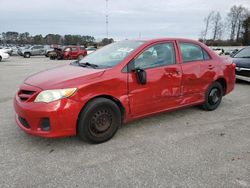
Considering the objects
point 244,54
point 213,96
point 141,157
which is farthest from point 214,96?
point 244,54

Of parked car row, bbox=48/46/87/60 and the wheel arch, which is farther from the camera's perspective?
parked car row, bbox=48/46/87/60

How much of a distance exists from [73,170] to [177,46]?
112 inches

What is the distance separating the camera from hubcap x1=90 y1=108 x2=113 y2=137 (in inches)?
140

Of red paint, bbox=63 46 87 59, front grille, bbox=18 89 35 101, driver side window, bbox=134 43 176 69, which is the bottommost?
red paint, bbox=63 46 87 59

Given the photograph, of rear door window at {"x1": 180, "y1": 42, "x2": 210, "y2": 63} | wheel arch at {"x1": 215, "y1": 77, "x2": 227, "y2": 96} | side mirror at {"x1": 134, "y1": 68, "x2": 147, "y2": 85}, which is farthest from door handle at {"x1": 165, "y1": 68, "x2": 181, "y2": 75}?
wheel arch at {"x1": 215, "y1": 77, "x2": 227, "y2": 96}

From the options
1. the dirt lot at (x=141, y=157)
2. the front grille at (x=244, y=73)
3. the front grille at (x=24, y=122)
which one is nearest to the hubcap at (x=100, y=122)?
the dirt lot at (x=141, y=157)

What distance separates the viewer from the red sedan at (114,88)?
332 centimetres

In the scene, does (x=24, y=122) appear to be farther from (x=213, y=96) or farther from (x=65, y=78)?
(x=213, y=96)

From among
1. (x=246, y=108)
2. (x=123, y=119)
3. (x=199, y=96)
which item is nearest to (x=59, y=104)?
(x=123, y=119)

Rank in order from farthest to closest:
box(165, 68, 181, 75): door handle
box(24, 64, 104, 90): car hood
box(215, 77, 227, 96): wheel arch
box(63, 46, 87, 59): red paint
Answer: box(63, 46, 87, 59): red paint → box(215, 77, 227, 96): wheel arch → box(165, 68, 181, 75): door handle → box(24, 64, 104, 90): car hood

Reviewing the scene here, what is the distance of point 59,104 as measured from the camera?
3.26 m

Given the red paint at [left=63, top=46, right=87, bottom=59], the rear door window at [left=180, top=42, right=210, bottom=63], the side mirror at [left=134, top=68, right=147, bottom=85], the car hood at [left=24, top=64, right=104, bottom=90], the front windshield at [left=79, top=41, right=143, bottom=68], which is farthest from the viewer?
the red paint at [left=63, top=46, right=87, bottom=59]

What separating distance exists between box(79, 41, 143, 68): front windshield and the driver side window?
0.21 meters

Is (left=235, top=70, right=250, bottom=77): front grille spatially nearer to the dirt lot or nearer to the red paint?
the dirt lot
